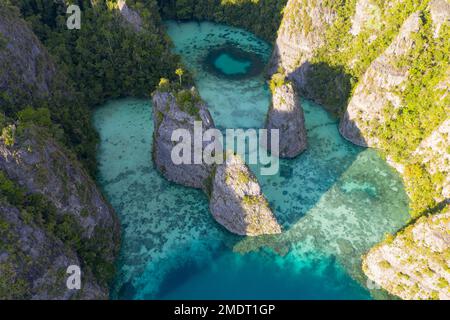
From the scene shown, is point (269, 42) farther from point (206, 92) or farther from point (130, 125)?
point (130, 125)

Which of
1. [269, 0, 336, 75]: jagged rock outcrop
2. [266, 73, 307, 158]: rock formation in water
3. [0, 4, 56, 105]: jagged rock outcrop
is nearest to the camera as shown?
[0, 4, 56, 105]: jagged rock outcrop

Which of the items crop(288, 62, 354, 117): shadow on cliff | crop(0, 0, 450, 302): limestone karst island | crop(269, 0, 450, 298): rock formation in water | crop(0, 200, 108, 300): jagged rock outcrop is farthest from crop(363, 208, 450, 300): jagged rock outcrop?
crop(0, 200, 108, 300): jagged rock outcrop

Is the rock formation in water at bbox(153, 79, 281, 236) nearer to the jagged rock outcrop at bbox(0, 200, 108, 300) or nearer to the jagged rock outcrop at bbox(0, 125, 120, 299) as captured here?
the jagged rock outcrop at bbox(0, 125, 120, 299)

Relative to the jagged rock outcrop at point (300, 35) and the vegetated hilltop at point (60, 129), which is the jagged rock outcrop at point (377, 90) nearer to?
the jagged rock outcrop at point (300, 35)

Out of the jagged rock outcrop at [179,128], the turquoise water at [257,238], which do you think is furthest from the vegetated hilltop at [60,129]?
the jagged rock outcrop at [179,128]

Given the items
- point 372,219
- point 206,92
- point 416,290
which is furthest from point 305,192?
point 206,92

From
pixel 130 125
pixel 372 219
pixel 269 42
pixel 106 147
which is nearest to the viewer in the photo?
pixel 372 219

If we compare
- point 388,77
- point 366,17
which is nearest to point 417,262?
point 388,77

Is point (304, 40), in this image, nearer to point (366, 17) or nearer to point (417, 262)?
point (366, 17)
